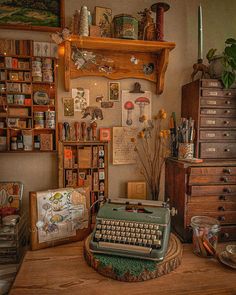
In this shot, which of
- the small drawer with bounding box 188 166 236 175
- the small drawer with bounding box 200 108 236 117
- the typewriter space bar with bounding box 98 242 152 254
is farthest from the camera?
the small drawer with bounding box 200 108 236 117

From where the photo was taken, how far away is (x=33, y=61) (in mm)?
1464

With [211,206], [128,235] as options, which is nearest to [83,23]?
[128,235]

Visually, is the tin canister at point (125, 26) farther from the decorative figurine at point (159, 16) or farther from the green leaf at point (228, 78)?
the green leaf at point (228, 78)

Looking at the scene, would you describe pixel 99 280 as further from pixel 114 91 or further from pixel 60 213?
pixel 114 91

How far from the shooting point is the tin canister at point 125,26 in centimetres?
142

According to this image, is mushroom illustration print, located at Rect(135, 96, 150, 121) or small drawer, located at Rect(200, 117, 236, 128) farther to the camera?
mushroom illustration print, located at Rect(135, 96, 150, 121)

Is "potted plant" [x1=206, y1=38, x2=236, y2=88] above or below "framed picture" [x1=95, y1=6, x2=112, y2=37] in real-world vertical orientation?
below

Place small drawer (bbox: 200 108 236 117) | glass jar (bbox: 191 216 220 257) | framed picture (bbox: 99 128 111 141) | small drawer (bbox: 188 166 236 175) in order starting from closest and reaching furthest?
glass jar (bbox: 191 216 220 257) → small drawer (bbox: 188 166 236 175) → small drawer (bbox: 200 108 236 117) → framed picture (bbox: 99 128 111 141)

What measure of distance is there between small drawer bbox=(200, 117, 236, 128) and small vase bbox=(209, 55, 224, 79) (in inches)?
10.7

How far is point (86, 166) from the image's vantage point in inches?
61.2

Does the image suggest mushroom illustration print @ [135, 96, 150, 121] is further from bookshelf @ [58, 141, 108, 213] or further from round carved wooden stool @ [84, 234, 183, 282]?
round carved wooden stool @ [84, 234, 183, 282]

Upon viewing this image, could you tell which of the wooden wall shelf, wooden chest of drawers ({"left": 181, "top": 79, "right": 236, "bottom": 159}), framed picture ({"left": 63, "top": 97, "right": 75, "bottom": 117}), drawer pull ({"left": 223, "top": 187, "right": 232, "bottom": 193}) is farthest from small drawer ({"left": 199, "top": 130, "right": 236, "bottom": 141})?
framed picture ({"left": 63, "top": 97, "right": 75, "bottom": 117})

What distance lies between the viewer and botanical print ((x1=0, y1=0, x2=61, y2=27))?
56.5 inches

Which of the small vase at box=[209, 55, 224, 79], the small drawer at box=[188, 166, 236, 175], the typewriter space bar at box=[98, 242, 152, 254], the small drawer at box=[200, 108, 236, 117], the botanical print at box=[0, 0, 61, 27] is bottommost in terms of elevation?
the typewriter space bar at box=[98, 242, 152, 254]
